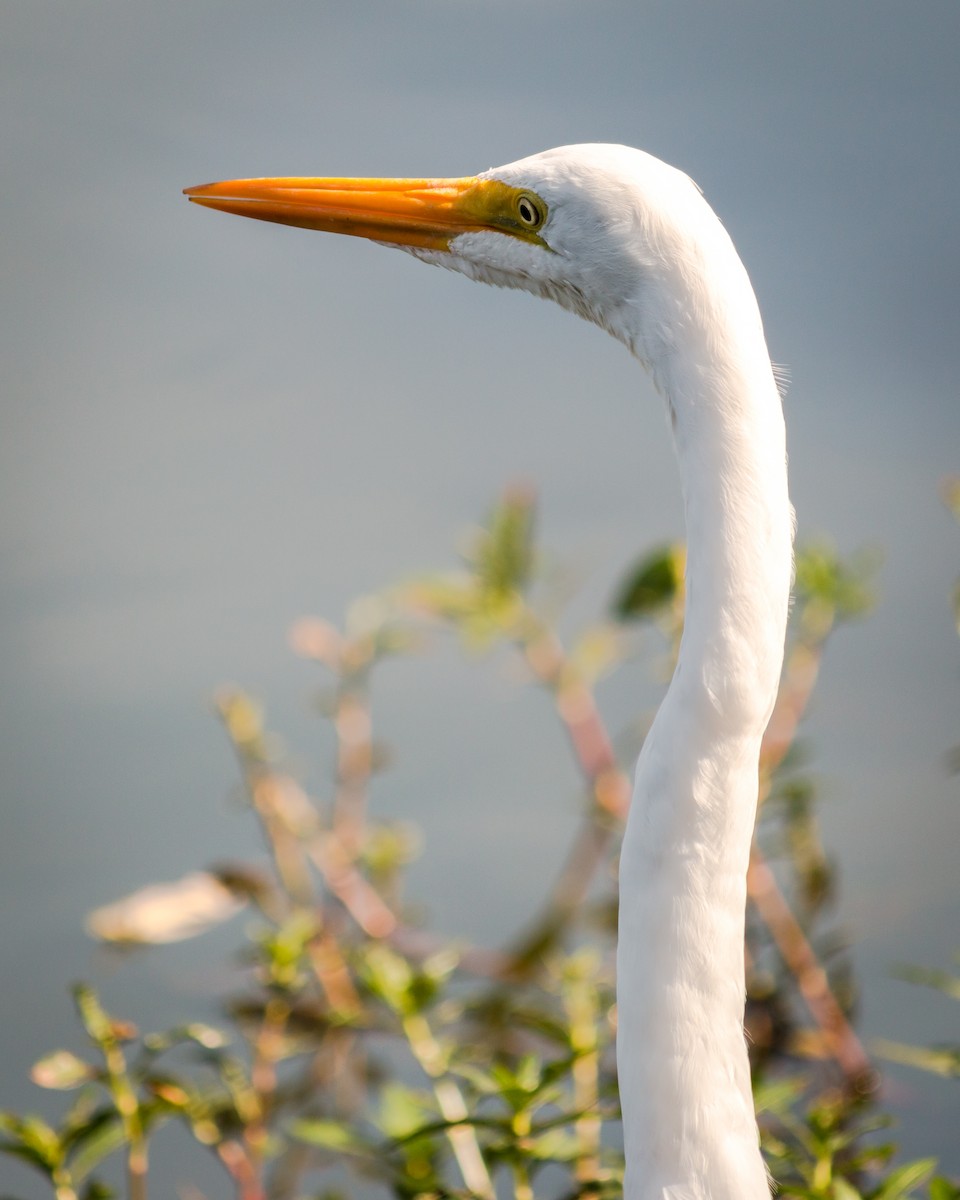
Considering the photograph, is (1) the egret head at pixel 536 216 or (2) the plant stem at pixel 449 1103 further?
(2) the plant stem at pixel 449 1103

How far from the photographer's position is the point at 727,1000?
0.60 metres

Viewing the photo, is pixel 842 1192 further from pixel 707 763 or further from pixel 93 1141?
pixel 93 1141

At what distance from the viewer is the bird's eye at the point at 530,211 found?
0.67 meters

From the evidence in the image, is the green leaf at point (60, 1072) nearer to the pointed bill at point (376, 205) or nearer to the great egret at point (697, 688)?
the great egret at point (697, 688)

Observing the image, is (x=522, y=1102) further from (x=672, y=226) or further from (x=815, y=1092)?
(x=815, y=1092)

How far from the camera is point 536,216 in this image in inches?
26.5

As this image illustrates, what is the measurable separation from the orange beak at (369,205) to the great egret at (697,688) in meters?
0.12

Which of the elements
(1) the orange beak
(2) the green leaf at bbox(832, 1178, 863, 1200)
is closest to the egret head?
(1) the orange beak

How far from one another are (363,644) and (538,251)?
0.87m

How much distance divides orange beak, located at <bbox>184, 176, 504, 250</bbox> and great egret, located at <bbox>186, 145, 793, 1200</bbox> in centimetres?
12

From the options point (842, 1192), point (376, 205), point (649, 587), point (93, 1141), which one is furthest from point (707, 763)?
point (649, 587)

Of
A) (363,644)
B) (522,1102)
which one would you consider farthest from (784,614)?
(363,644)

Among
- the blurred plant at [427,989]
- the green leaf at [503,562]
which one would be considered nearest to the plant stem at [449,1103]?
the blurred plant at [427,989]

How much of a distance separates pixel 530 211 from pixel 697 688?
0.92 ft
